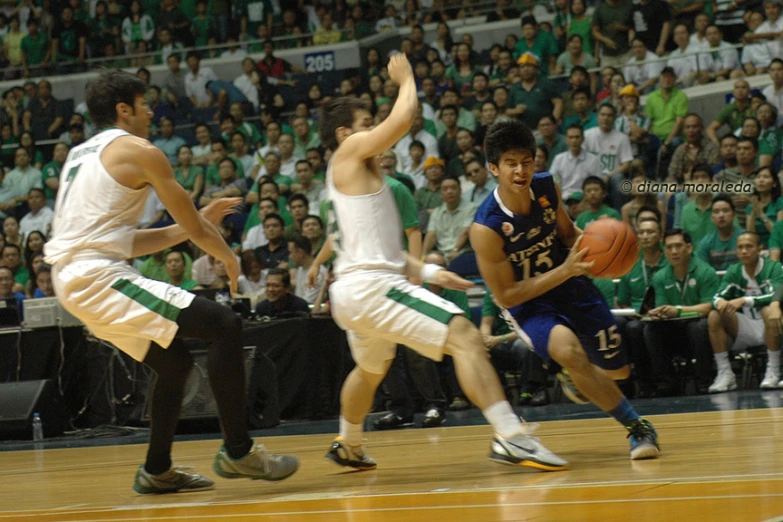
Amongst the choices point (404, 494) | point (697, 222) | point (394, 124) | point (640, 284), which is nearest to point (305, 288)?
point (640, 284)

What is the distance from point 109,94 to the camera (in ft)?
15.1

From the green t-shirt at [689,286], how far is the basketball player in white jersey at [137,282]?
5304 mm

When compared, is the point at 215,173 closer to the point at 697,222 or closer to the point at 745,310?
the point at 697,222

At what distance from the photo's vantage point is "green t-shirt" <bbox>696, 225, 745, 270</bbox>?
952 centimetres

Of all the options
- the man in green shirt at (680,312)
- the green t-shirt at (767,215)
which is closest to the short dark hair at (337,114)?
the man in green shirt at (680,312)

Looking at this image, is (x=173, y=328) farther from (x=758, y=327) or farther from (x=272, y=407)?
(x=758, y=327)

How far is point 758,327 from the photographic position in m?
8.86

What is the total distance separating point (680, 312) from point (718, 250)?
1046 millimetres

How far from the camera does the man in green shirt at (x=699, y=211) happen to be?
1008cm

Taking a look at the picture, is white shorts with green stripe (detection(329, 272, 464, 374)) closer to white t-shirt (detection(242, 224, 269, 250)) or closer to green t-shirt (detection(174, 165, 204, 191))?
white t-shirt (detection(242, 224, 269, 250))

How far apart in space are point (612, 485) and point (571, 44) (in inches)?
418

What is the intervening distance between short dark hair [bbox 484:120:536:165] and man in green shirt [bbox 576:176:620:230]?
5586 millimetres

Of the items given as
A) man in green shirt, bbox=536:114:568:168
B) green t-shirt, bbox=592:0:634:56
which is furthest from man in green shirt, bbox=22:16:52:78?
man in green shirt, bbox=536:114:568:168

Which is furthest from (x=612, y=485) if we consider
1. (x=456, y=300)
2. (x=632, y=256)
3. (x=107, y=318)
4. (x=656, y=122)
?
(x=656, y=122)
